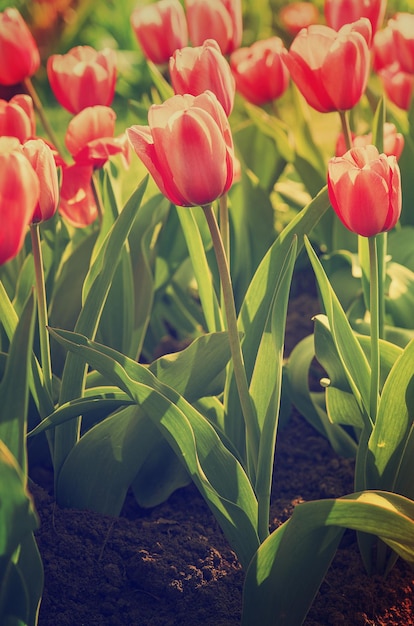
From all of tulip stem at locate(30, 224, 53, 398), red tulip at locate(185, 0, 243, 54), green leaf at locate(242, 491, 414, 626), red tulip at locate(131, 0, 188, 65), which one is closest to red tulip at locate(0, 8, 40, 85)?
red tulip at locate(131, 0, 188, 65)

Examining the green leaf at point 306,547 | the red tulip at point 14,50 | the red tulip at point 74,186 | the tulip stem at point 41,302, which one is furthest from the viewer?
the red tulip at point 14,50

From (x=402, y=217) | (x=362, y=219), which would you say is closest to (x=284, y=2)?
(x=402, y=217)

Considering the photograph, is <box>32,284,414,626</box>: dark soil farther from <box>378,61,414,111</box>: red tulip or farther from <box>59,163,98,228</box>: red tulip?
<box>378,61,414,111</box>: red tulip

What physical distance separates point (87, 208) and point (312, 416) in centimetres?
57

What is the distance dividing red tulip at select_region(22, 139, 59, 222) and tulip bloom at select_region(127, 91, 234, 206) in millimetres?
124

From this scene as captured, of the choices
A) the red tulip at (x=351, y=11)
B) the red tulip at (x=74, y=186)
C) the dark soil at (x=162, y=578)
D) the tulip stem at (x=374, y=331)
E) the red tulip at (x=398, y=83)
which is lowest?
the dark soil at (x=162, y=578)

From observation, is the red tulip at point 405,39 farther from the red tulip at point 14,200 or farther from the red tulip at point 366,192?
the red tulip at point 14,200

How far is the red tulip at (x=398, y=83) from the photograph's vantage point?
172cm

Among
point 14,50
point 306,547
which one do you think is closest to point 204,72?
point 14,50

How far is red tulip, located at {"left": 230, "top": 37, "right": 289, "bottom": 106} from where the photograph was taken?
1619mm

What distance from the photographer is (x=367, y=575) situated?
125cm

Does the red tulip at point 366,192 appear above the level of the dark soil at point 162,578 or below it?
above

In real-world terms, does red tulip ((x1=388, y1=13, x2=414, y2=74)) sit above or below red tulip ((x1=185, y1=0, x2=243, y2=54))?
below

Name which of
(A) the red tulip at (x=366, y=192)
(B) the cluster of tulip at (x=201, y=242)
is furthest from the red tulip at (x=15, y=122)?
(A) the red tulip at (x=366, y=192)
